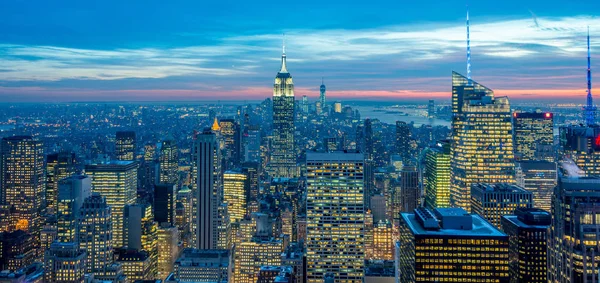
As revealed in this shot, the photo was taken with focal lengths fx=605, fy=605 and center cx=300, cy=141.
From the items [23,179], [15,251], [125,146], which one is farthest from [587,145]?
[23,179]

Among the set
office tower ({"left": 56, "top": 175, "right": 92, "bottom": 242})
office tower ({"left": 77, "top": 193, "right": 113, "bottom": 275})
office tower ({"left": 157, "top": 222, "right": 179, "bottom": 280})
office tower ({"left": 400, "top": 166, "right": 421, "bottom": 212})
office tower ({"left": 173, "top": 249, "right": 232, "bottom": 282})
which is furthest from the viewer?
office tower ({"left": 400, "top": 166, "right": 421, "bottom": 212})

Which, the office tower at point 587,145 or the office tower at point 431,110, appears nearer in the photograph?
the office tower at point 587,145

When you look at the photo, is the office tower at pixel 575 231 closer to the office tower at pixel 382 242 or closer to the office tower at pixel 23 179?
the office tower at pixel 382 242

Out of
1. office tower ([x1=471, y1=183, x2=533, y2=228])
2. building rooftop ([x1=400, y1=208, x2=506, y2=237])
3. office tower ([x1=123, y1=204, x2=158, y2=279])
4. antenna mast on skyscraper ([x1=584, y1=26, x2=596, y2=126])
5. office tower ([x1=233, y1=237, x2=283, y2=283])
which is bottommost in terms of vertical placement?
office tower ([x1=233, y1=237, x2=283, y2=283])

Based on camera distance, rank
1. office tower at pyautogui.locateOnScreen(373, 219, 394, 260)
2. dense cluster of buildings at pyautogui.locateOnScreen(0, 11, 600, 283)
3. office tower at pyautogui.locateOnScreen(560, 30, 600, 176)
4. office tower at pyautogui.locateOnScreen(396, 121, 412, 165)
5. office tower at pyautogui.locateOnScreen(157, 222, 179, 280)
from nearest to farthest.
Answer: dense cluster of buildings at pyautogui.locateOnScreen(0, 11, 600, 283) < office tower at pyautogui.locateOnScreen(560, 30, 600, 176) < office tower at pyautogui.locateOnScreen(157, 222, 179, 280) < office tower at pyautogui.locateOnScreen(373, 219, 394, 260) < office tower at pyautogui.locateOnScreen(396, 121, 412, 165)

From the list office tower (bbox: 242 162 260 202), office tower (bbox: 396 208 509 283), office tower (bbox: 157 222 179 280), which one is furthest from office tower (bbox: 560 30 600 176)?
office tower (bbox: 242 162 260 202)

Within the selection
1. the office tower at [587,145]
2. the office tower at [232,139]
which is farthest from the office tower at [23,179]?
the office tower at [587,145]

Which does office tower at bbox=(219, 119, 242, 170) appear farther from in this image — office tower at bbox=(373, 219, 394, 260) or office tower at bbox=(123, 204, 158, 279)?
office tower at bbox=(373, 219, 394, 260)
